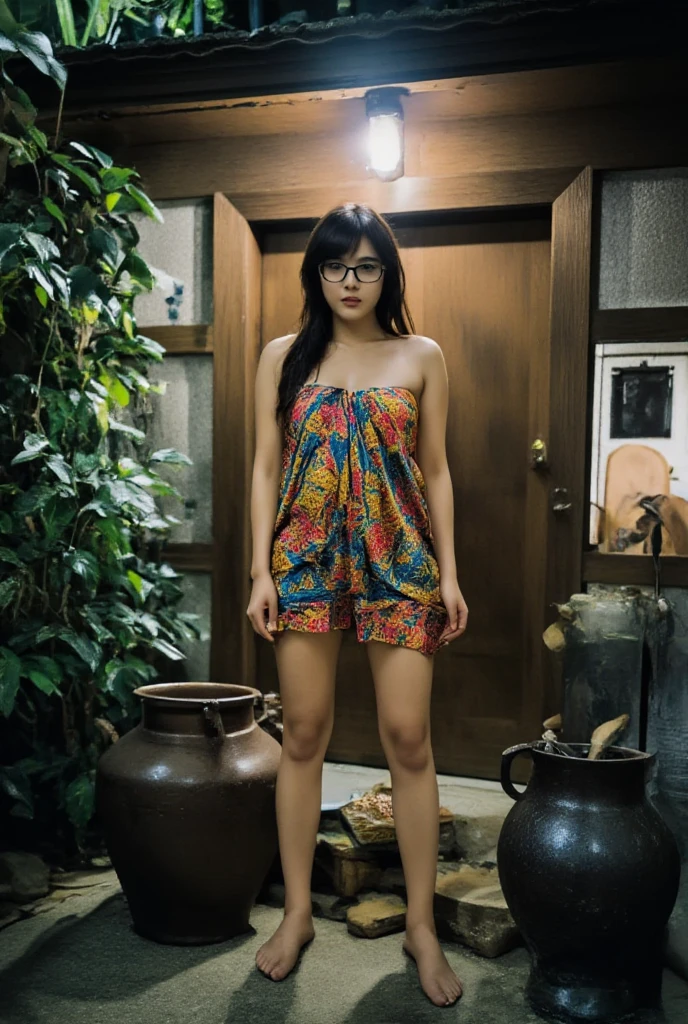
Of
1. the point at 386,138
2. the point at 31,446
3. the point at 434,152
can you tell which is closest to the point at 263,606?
the point at 31,446

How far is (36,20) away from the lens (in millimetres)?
4508

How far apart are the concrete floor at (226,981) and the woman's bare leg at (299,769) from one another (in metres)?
0.08

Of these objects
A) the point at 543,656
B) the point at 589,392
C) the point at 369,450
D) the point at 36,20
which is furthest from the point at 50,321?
the point at 543,656

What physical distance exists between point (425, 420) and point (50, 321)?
1.56m

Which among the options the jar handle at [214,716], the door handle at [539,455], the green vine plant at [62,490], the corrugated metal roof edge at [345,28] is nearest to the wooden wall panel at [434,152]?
the corrugated metal roof edge at [345,28]

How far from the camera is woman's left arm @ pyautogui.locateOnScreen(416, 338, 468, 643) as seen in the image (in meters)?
2.83

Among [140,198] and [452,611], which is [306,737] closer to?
[452,611]

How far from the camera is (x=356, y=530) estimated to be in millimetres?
2768

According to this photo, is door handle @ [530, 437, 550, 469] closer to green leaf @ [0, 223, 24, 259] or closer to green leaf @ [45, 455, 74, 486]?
green leaf @ [45, 455, 74, 486]

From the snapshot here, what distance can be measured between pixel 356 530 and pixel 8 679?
50.1 inches

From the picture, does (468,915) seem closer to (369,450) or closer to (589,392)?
(369,450)

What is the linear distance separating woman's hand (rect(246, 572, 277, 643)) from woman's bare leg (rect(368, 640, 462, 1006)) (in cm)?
29

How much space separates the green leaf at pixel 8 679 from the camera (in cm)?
313

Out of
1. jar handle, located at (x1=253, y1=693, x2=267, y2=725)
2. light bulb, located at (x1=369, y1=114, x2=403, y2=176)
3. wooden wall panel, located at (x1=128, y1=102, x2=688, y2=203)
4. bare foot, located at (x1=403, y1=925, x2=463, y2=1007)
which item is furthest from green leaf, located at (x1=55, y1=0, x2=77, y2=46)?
bare foot, located at (x1=403, y1=925, x2=463, y2=1007)
